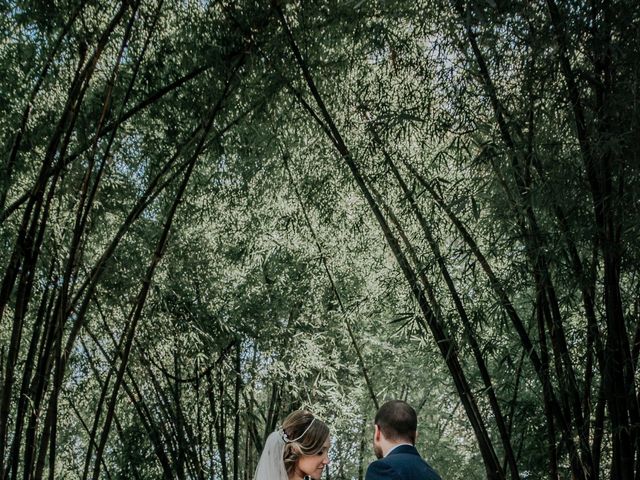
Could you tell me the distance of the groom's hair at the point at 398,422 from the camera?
2654 millimetres

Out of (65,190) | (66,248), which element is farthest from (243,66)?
(66,248)

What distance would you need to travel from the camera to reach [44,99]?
4.48 metres

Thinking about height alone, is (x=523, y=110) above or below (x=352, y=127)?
below

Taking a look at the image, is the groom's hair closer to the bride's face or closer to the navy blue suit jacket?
the navy blue suit jacket

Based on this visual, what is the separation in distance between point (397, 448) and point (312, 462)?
1.16ft

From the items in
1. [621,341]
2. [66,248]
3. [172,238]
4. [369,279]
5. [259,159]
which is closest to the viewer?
[621,341]

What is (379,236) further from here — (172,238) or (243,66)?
(243,66)

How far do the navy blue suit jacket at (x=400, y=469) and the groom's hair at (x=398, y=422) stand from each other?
0.22ft

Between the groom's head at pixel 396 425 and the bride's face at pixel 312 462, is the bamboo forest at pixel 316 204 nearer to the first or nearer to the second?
the groom's head at pixel 396 425

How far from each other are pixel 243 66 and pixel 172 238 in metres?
1.92

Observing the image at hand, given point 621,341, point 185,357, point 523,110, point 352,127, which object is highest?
point 352,127

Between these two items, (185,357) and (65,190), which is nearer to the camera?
(65,190)

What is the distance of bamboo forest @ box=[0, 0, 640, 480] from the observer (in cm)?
297

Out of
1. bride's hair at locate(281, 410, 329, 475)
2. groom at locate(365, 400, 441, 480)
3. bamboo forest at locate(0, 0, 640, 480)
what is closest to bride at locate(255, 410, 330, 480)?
bride's hair at locate(281, 410, 329, 475)
